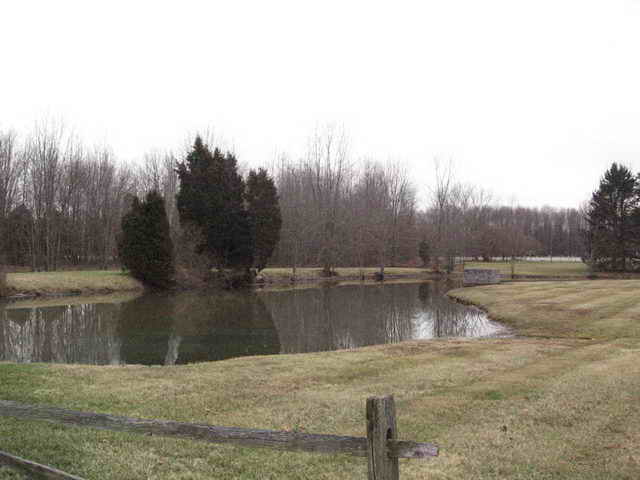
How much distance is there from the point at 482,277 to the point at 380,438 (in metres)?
38.5

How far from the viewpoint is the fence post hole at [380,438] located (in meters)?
3.14

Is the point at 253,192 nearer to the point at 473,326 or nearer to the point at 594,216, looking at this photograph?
the point at 473,326

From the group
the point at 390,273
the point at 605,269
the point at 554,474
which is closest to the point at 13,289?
the point at 554,474

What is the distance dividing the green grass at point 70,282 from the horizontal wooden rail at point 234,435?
2981cm

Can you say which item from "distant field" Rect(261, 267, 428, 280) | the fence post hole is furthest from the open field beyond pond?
"distant field" Rect(261, 267, 428, 280)

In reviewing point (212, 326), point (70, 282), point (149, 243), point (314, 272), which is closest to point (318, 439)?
point (212, 326)

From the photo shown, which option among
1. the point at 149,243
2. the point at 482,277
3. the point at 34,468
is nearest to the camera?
the point at 34,468

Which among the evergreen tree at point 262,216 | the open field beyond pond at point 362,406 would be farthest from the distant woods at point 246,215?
the open field beyond pond at point 362,406

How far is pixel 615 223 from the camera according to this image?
4797 centimetres

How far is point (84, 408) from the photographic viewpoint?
7254mm

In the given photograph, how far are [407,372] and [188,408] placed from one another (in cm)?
436

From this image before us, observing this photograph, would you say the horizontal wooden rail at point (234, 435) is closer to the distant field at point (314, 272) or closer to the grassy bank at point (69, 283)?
the grassy bank at point (69, 283)

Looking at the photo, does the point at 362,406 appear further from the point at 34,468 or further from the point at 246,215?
the point at 246,215

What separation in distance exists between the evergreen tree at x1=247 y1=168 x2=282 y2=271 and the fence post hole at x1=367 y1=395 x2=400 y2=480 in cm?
3832
